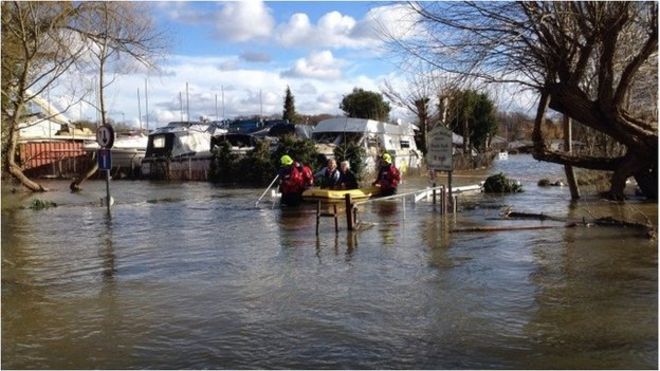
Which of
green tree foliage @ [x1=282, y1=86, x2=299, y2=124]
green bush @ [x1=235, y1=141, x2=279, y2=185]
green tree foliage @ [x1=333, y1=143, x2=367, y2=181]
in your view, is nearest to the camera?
green tree foliage @ [x1=333, y1=143, x2=367, y2=181]

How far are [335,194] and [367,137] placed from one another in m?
16.6

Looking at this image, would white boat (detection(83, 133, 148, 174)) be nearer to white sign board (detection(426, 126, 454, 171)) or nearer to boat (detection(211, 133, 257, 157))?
boat (detection(211, 133, 257, 157))

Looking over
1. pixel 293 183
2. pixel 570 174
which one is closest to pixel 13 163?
pixel 293 183

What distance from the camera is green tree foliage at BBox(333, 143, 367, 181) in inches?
1128

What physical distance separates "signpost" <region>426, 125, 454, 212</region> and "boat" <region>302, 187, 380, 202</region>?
227 centimetres

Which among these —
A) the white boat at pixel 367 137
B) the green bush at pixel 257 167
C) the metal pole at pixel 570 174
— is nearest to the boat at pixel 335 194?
the metal pole at pixel 570 174

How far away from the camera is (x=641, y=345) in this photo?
6.11 m

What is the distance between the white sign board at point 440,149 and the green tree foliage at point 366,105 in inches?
1534

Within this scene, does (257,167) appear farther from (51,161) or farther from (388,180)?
(51,161)

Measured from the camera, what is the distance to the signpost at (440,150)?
628 inches

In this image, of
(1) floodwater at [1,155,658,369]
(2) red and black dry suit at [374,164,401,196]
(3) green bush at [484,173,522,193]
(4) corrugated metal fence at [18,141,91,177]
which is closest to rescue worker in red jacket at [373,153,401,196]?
(2) red and black dry suit at [374,164,401,196]

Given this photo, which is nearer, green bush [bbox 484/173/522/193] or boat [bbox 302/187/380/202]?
boat [bbox 302/187/380/202]

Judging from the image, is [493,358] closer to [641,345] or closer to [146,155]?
[641,345]

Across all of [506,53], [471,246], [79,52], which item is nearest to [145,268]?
[471,246]
